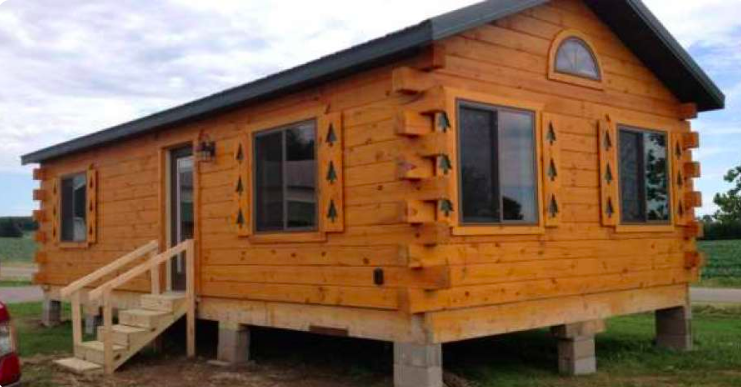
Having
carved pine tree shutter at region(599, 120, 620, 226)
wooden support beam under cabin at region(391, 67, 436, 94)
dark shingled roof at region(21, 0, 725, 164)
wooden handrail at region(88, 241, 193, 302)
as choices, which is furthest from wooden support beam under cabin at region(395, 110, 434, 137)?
wooden handrail at region(88, 241, 193, 302)

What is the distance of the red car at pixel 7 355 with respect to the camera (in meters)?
5.17

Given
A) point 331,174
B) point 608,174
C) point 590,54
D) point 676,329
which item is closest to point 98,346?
point 331,174

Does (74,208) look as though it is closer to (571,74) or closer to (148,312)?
(148,312)

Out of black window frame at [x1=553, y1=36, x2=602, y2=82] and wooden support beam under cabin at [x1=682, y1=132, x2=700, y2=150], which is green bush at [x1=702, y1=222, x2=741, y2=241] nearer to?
wooden support beam under cabin at [x1=682, y1=132, x2=700, y2=150]

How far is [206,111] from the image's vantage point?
1020 cm

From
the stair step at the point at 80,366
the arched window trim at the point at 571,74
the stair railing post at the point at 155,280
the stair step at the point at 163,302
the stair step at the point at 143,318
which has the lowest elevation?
the stair step at the point at 80,366

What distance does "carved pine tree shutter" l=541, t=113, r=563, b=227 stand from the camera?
28.3 ft

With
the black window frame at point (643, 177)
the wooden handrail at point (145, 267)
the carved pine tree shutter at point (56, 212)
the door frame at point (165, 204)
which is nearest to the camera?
the wooden handrail at point (145, 267)

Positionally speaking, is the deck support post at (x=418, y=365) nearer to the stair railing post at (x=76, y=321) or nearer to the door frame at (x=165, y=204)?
the stair railing post at (x=76, y=321)

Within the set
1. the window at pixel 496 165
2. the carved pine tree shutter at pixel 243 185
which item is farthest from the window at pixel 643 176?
the carved pine tree shutter at pixel 243 185

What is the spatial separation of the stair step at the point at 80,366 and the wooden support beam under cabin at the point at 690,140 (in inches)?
327

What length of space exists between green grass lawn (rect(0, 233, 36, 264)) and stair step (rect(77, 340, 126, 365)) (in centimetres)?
4264

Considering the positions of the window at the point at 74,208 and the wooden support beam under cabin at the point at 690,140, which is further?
the window at the point at 74,208

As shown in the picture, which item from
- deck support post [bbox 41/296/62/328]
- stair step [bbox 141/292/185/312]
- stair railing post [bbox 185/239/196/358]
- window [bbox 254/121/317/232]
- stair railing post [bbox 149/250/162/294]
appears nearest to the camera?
window [bbox 254/121/317/232]
